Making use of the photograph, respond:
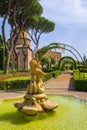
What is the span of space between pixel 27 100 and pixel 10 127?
1768 mm

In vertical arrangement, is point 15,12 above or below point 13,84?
above

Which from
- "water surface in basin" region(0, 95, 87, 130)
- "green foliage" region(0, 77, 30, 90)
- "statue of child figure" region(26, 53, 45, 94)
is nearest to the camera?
"water surface in basin" region(0, 95, 87, 130)

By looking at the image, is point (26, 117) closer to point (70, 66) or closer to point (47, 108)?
point (47, 108)

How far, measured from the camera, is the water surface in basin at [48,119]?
25.0ft

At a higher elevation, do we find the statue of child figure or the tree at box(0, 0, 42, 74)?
the tree at box(0, 0, 42, 74)

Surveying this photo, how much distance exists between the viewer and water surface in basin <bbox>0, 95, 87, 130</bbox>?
25.0 feet

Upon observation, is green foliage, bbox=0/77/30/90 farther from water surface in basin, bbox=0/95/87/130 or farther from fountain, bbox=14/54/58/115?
fountain, bbox=14/54/58/115

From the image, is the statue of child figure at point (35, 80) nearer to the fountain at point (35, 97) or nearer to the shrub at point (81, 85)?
the fountain at point (35, 97)

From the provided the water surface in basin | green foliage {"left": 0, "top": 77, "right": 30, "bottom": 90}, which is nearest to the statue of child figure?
the water surface in basin

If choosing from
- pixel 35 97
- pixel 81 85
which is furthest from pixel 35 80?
pixel 81 85

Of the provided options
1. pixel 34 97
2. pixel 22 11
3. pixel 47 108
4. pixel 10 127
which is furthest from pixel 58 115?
pixel 22 11

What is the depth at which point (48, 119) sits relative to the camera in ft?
28.2

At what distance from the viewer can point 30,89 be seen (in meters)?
9.38

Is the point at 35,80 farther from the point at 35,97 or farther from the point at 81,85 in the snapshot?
the point at 81,85
